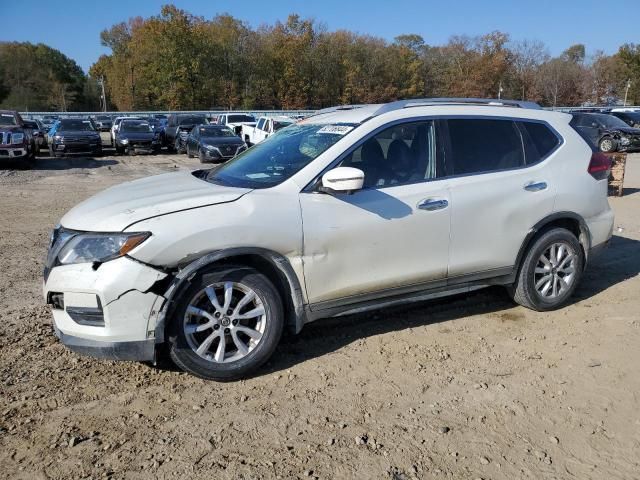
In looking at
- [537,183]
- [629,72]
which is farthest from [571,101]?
[537,183]

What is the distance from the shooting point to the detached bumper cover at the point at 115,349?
3.30 m

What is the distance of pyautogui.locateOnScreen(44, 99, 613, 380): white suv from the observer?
A: 131 inches

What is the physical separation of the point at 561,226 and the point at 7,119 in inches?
708

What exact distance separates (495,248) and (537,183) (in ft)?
2.31

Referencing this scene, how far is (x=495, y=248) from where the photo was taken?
14.6ft

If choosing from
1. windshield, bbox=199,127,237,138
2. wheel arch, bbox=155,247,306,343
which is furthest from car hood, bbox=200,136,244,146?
wheel arch, bbox=155,247,306,343

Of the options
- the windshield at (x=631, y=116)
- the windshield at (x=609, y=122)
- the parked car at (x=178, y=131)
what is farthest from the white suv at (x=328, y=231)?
the windshield at (x=631, y=116)

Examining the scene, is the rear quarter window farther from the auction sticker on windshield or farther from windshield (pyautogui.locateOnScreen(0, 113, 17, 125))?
windshield (pyautogui.locateOnScreen(0, 113, 17, 125))

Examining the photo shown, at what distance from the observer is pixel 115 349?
3.30 meters

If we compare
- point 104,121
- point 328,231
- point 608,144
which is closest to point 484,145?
point 328,231

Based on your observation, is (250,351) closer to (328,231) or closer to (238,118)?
(328,231)

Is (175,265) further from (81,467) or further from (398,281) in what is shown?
(398,281)

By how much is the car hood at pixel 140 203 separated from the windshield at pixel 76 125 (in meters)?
19.6

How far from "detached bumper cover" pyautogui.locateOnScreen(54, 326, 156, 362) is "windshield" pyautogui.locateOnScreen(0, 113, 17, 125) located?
55.3 ft
